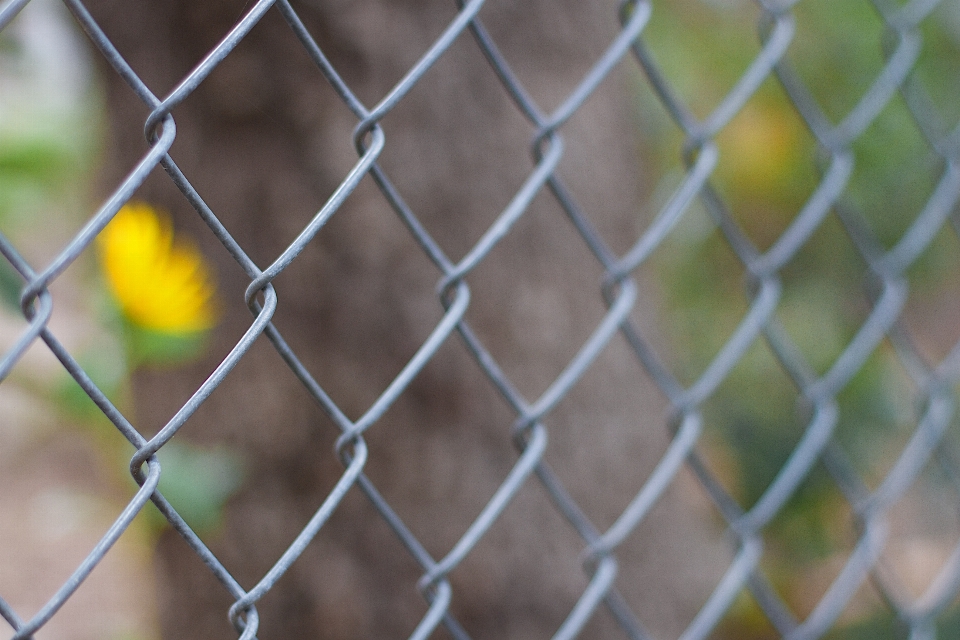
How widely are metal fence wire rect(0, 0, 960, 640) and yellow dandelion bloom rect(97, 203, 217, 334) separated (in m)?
0.09

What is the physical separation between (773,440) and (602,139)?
46.3 inches

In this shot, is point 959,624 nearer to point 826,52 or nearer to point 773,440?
point 773,440

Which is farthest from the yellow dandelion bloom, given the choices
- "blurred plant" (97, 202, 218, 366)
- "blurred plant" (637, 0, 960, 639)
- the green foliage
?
"blurred plant" (637, 0, 960, 639)

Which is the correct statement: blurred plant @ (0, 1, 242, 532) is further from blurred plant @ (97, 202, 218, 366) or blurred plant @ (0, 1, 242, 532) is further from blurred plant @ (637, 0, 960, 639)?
blurred plant @ (637, 0, 960, 639)

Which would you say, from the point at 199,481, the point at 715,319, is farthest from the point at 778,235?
the point at 199,481

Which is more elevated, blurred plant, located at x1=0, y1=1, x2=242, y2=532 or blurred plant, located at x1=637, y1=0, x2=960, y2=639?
blurred plant, located at x1=0, y1=1, x2=242, y2=532

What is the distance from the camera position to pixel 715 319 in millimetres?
2561

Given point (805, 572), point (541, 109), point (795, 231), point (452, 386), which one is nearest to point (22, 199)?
point (452, 386)

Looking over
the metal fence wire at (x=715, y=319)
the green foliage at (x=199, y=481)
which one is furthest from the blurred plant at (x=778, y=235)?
the green foliage at (x=199, y=481)

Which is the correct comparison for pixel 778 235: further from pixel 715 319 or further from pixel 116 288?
pixel 116 288

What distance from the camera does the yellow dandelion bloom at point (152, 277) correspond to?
2.82 ft

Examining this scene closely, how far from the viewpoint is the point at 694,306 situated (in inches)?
101

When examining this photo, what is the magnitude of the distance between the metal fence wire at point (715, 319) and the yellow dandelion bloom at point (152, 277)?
0.09 metres

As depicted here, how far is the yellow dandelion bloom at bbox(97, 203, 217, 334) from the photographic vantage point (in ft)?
2.82
